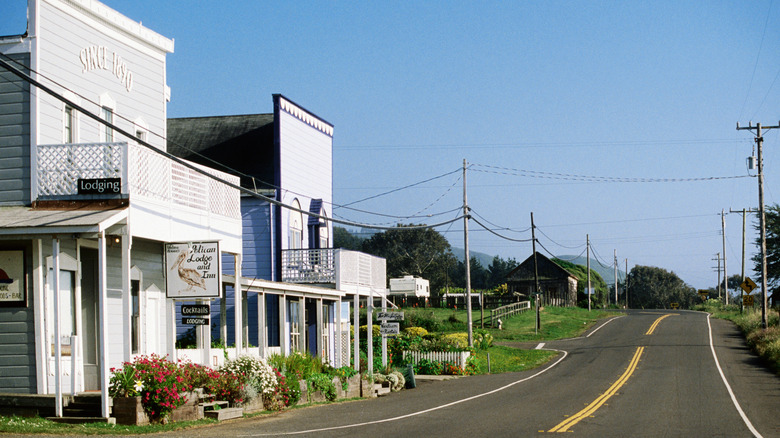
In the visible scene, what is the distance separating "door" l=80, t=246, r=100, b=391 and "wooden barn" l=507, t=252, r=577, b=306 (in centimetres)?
8528

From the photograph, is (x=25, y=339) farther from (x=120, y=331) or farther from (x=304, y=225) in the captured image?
(x=304, y=225)

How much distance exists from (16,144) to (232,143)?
48.8ft

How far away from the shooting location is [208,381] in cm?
1814

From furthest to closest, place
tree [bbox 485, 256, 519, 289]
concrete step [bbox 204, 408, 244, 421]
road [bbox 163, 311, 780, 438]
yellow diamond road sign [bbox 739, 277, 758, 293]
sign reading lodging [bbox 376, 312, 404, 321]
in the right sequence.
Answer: tree [bbox 485, 256, 519, 289] → yellow diamond road sign [bbox 739, 277, 758, 293] → sign reading lodging [bbox 376, 312, 404, 321] → concrete step [bbox 204, 408, 244, 421] → road [bbox 163, 311, 780, 438]

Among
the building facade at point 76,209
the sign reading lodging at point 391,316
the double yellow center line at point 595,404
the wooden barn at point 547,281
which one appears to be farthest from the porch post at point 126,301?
the wooden barn at point 547,281

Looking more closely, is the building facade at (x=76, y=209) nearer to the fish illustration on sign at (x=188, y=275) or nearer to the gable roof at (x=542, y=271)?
the fish illustration on sign at (x=188, y=275)

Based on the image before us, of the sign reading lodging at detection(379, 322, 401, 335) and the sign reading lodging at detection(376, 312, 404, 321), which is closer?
the sign reading lodging at detection(379, 322, 401, 335)

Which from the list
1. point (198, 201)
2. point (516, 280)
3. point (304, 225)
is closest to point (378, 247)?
point (516, 280)

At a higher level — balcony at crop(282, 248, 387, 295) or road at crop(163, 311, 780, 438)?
balcony at crop(282, 248, 387, 295)

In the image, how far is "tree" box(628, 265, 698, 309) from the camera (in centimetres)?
13875

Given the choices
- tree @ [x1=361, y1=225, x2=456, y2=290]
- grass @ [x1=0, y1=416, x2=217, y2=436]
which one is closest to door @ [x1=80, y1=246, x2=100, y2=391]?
grass @ [x1=0, y1=416, x2=217, y2=436]

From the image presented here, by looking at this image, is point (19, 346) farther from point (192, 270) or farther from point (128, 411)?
point (192, 270)

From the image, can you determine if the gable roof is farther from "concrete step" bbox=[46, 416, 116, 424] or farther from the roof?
"concrete step" bbox=[46, 416, 116, 424]

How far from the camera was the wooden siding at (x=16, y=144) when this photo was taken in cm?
1698
